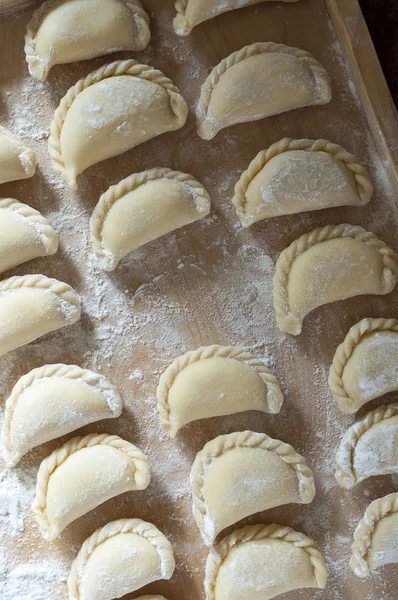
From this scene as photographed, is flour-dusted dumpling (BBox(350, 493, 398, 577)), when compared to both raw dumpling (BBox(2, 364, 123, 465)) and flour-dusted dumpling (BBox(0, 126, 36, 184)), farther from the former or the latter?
flour-dusted dumpling (BBox(0, 126, 36, 184))

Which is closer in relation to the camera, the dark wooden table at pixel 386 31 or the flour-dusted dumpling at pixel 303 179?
the flour-dusted dumpling at pixel 303 179

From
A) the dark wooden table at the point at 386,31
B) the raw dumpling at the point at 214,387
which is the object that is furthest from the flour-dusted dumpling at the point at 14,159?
the dark wooden table at the point at 386,31

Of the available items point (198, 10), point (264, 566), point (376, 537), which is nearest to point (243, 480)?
point (264, 566)

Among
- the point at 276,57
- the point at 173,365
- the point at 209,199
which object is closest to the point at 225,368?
the point at 173,365

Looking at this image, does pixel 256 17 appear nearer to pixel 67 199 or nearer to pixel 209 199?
pixel 209 199

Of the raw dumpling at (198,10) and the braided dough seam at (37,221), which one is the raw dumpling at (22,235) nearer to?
the braided dough seam at (37,221)

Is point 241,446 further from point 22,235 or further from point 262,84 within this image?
point 262,84
